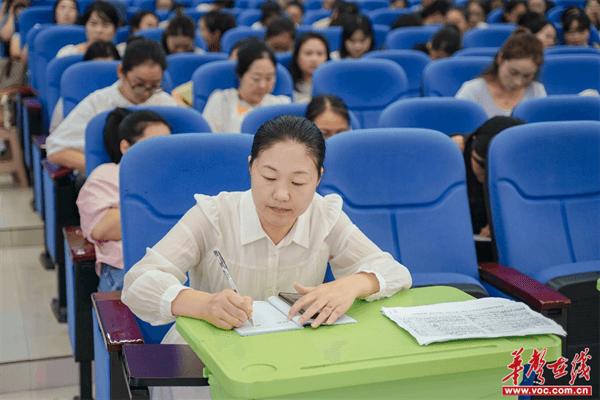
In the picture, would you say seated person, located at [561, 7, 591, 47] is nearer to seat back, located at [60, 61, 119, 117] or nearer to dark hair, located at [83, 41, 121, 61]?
dark hair, located at [83, 41, 121, 61]

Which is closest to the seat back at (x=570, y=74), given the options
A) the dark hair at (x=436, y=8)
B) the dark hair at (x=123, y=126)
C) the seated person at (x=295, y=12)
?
the dark hair at (x=123, y=126)

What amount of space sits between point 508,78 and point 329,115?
4.04ft

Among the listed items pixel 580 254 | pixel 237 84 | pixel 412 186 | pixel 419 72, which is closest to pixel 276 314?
pixel 412 186

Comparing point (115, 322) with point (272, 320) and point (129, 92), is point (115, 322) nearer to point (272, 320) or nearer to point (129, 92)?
point (272, 320)

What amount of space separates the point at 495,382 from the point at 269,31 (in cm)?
415

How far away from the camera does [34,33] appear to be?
5277mm

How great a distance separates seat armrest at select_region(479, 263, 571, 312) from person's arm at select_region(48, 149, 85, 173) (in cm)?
146

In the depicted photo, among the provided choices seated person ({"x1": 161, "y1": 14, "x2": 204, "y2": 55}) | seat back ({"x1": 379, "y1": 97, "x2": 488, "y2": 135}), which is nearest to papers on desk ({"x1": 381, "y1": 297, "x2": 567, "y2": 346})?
seat back ({"x1": 379, "y1": 97, "x2": 488, "y2": 135})

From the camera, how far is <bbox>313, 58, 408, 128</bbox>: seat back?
3.88 m

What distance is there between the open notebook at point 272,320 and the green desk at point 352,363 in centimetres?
2

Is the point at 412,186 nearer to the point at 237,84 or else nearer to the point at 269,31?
the point at 237,84

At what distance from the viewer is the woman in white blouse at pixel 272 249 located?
164 centimetres

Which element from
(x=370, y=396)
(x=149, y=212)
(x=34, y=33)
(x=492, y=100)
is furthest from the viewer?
(x=34, y=33)

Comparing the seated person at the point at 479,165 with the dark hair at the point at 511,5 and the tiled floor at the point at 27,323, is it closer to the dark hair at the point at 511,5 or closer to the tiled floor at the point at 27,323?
the tiled floor at the point at 27,323
